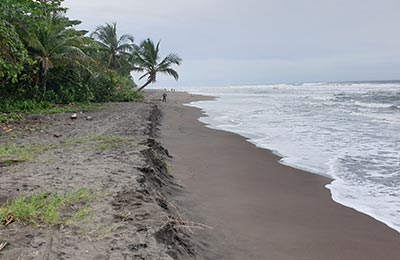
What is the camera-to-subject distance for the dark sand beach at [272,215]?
11.0ft

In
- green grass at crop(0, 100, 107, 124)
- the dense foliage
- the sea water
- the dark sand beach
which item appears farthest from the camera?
green grass at crop(0, 100, 107, 124)

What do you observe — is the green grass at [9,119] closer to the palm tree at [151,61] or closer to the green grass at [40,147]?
the green grass at [40,147]

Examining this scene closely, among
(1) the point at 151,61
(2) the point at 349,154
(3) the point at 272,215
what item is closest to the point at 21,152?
(3) the point at 272,215

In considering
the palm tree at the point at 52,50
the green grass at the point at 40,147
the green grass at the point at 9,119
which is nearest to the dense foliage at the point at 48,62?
the palm tree at the point at 52,50

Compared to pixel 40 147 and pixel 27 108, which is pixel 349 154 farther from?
pixel 27 108

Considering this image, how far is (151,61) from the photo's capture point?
24922 millimetres

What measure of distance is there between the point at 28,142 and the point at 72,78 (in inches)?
404

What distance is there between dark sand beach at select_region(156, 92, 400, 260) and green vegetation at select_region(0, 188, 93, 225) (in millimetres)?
1272

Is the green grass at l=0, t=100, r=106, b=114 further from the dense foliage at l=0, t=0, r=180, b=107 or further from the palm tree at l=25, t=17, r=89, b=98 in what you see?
the palm tree at l=25, t=17, r=89, b=98

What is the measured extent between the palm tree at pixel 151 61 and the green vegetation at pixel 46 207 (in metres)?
21.9

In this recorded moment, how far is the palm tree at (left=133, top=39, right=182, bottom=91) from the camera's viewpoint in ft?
81.4

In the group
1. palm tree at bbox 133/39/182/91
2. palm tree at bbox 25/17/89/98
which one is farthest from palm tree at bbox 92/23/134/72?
palm tree at bbox 25/17/89/98

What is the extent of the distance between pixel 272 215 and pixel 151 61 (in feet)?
72.1

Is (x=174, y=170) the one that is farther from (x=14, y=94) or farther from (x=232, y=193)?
(x=14, y=94)
